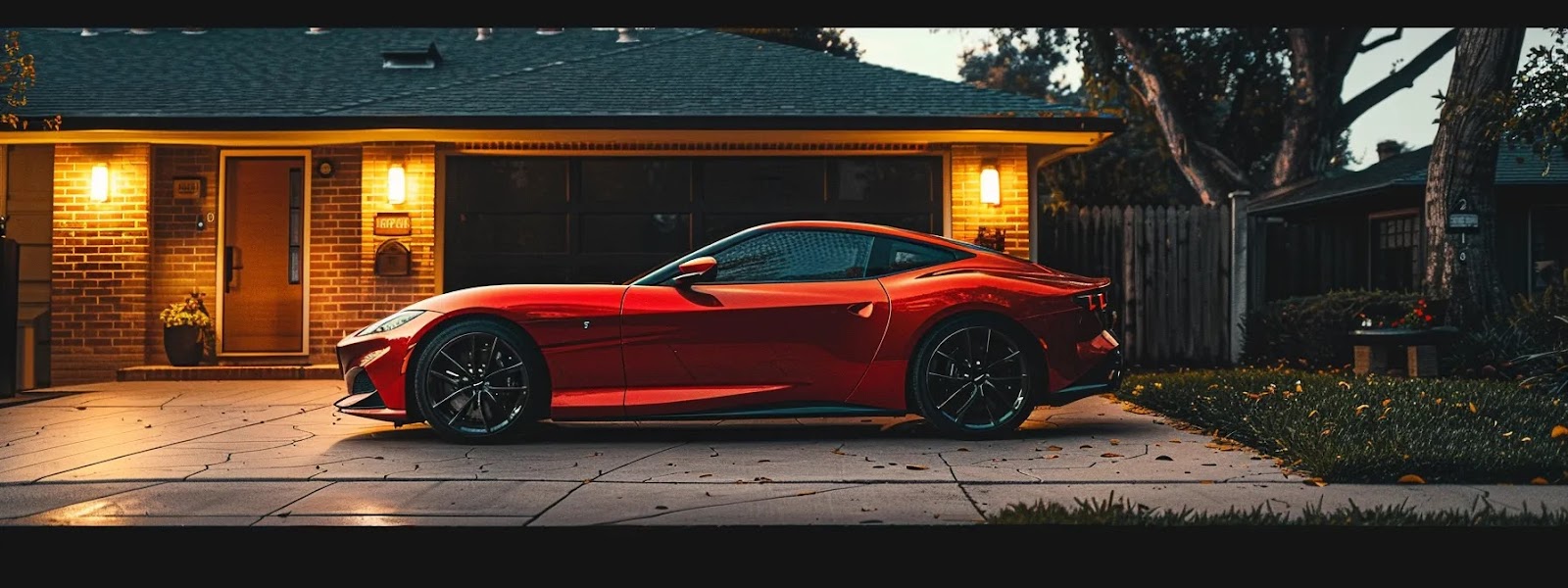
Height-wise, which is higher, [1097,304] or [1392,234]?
[1392,234]

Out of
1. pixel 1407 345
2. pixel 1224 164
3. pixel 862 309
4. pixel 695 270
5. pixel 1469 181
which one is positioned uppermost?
pixel 1224 164

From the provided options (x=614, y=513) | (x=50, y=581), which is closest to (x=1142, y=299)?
(x=614, y=513)

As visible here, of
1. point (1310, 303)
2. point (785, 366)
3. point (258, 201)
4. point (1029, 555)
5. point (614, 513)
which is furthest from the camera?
point (258, 201)

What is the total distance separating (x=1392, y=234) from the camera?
1759 centimetres

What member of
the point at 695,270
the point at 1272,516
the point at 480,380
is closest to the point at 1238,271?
the point at 695,270

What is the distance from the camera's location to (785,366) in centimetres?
683

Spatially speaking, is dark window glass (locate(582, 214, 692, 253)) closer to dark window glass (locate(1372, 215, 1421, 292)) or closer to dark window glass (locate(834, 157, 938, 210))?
dark window glass (locate(834, 157, 938, 210))

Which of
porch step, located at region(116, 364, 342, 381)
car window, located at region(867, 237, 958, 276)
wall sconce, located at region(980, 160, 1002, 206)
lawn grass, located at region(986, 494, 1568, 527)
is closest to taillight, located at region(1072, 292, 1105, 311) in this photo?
car window, located at region(867, 237, 958, 276)

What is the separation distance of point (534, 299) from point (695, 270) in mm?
862

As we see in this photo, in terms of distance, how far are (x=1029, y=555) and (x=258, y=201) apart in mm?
10853

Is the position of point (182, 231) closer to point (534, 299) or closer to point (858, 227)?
point (534, 299)

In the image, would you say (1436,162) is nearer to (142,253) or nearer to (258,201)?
(258,201)

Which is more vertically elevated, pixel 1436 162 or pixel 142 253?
pixel 1436 162

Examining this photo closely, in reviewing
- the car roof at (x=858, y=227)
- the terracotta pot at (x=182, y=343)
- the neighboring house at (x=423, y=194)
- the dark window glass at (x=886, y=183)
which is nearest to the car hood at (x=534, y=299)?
the car roof at (x=858, y=227)
